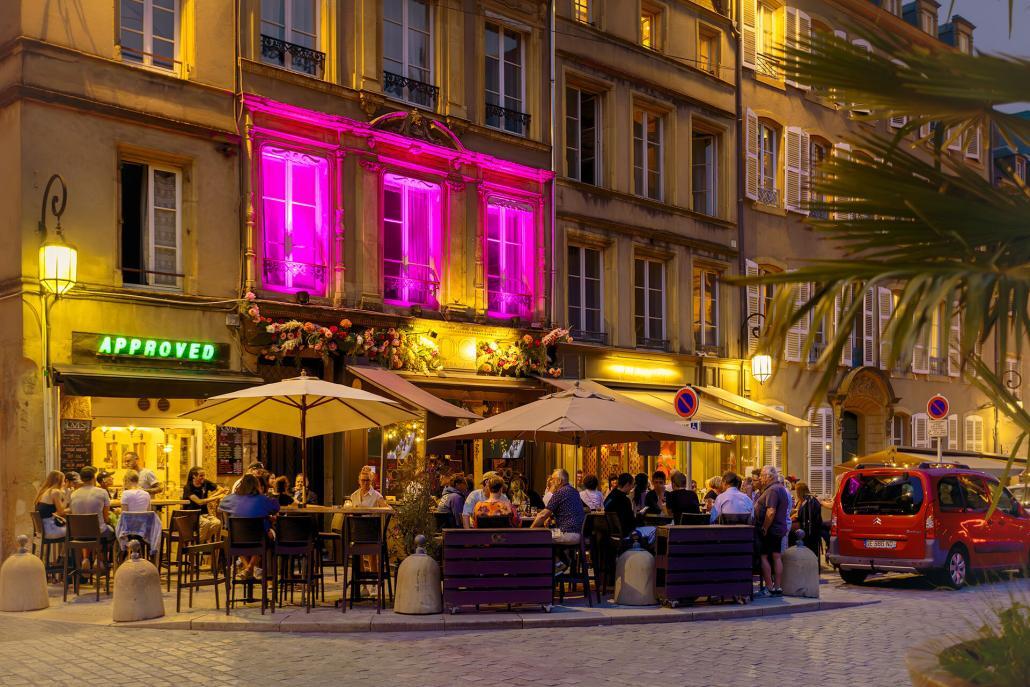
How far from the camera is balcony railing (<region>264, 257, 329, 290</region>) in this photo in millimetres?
18234

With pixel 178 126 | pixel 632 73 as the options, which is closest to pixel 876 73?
pixel 178 126

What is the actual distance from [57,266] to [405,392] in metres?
5.56

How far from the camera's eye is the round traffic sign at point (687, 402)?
18156 millimetres

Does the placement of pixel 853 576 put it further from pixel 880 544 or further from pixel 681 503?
pixel 681 503

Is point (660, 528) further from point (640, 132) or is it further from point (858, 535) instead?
point (640, 132)

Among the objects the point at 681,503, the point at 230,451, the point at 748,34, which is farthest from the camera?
the point at 748,34

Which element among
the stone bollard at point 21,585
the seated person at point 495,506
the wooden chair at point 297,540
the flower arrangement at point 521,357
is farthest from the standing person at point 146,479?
the flower arrangement at point 521,357

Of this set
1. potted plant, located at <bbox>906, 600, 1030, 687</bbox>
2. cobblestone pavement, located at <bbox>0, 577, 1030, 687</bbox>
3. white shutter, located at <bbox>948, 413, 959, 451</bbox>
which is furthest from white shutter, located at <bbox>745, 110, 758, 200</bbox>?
potted plant, located at <bbox>906, 600, 1030, 687</bbox>


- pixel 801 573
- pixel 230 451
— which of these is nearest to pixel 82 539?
pixel 230 451

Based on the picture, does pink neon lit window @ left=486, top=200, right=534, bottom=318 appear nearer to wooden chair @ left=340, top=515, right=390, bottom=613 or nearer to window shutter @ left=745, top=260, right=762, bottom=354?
window shutter @ left=745, top=260, right=762, bottom=354

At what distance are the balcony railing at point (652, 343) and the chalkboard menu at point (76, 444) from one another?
12861mm

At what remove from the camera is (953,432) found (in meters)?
34.8

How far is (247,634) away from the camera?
10906 mm

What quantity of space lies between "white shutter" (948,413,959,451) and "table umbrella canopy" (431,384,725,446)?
21.3 metres
